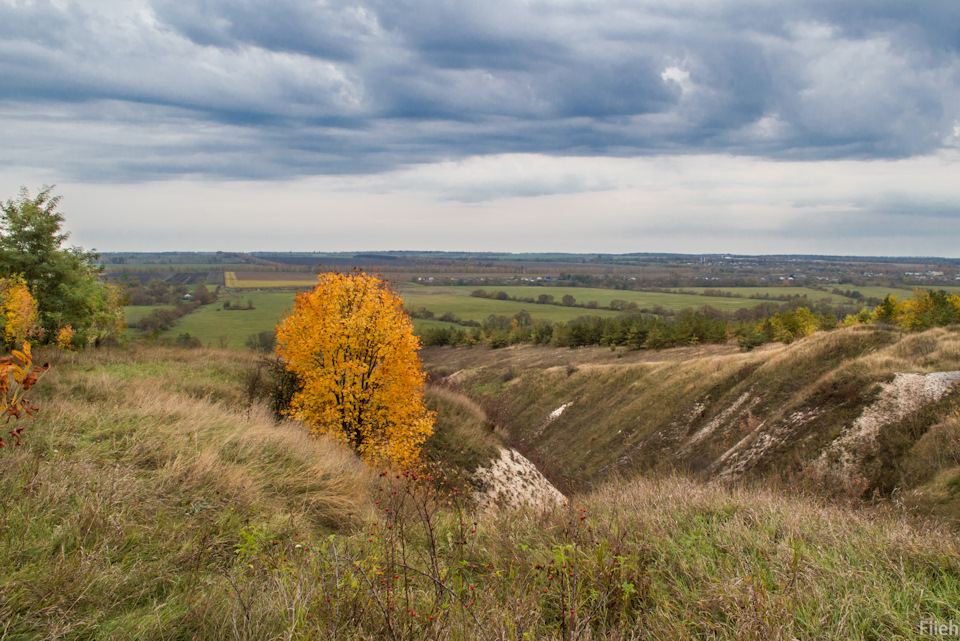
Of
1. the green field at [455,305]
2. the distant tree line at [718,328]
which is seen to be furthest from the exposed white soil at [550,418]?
the green field at [455,305]

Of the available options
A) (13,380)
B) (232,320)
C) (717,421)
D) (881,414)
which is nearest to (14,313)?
(13,380)

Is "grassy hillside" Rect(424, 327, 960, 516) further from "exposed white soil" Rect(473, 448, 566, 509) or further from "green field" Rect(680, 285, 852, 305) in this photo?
"green field" Rect(680, 285, 852, 305)

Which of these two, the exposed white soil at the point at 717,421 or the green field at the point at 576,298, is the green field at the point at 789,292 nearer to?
the green field at the point at 576,298

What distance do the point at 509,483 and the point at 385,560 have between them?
14.7 m

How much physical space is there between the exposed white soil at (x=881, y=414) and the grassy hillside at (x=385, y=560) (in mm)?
14183

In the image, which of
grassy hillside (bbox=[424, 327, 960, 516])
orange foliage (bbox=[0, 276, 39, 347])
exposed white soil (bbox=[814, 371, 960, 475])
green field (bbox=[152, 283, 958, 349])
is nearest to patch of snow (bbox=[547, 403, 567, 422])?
grassy hillside (bbox=[424, 327, 960, 516])

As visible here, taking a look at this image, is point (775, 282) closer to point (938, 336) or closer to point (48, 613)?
point (938, 336)

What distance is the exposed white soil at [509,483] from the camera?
16656 millimetres

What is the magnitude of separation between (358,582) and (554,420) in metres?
35.1

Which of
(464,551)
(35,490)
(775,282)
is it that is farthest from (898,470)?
(775,282)

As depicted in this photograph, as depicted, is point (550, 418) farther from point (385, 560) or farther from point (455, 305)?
point (455, 305)

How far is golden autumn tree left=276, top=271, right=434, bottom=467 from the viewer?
15.5 metres

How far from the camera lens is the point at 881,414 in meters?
17.7

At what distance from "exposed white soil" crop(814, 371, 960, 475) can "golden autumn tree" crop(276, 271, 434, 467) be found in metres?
15.0
